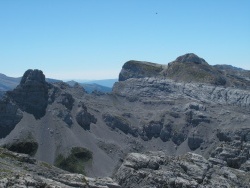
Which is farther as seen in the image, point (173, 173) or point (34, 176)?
point (173, 173)

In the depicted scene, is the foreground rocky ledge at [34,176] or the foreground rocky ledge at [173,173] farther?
the foreground rocky ledge at [173,173]

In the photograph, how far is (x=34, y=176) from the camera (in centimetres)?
8769

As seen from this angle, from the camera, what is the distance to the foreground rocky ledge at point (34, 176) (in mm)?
79812

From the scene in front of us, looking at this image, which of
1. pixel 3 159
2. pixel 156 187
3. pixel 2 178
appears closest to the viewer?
pixel 2 178

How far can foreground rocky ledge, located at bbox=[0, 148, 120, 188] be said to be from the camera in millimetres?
79812

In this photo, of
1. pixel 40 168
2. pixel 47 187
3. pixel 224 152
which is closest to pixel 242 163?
pixel 224 152

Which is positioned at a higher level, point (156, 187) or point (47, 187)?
point (47, 187)

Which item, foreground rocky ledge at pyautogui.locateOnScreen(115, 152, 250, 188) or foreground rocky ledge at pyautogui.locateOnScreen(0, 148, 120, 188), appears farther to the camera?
foreground rocky ledge at pyautogui.locateOnScreen(115, 152, 250, 188)

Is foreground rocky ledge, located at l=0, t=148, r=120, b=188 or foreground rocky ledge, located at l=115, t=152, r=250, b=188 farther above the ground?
foreground rocky ledge, located at l=0, t=148, r=120, b=188

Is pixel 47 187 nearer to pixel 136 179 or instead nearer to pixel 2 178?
pixel 2 178

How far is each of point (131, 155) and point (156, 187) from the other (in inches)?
725

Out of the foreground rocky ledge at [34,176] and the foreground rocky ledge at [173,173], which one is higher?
the foreground rocky ledge at [34,176]

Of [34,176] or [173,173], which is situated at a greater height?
[34,176]

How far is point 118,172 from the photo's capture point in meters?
134
